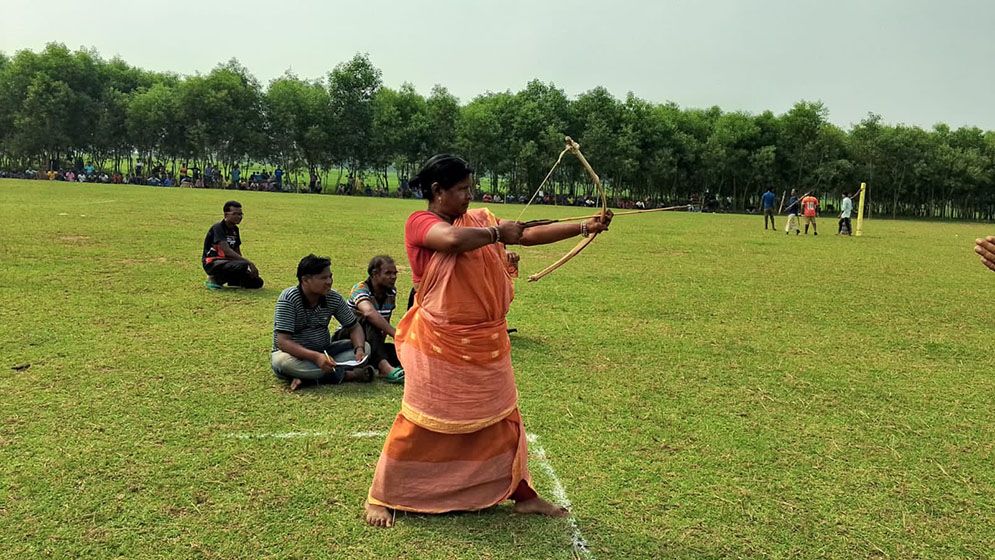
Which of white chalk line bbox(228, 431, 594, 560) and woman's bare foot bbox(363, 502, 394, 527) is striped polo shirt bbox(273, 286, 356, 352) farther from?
woman's bare foot bbox(363, 502, 394, 527)

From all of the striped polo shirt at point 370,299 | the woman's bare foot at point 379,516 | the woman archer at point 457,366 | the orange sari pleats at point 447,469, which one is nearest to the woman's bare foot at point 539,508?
the woman archer at point 457,366

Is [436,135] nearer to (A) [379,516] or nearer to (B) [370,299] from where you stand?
(B) [370,299]

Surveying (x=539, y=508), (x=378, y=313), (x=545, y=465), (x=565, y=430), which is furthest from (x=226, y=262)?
(x=539, y=508)

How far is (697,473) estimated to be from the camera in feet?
14.0

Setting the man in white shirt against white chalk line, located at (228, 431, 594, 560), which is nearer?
white chalk line, located at (228, 431, 594, 560)

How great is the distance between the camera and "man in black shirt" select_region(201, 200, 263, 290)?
984cm

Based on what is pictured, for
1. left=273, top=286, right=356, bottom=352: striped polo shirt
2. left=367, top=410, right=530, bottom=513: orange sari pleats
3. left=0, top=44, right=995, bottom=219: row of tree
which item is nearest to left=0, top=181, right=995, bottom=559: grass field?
left=367, top=410, right=530, bottom=513: orange sari pleats

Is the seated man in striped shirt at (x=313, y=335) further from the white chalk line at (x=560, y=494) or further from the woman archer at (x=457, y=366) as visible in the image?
the woman archer at (x=457, y=366)

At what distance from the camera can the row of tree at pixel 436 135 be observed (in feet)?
186

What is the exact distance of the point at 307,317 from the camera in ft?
18.9

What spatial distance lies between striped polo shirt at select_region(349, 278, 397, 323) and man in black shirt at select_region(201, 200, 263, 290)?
13.5 feet

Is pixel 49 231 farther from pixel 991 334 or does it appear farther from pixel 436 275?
pixel 991 334

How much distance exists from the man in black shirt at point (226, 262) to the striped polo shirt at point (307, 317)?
4.49m

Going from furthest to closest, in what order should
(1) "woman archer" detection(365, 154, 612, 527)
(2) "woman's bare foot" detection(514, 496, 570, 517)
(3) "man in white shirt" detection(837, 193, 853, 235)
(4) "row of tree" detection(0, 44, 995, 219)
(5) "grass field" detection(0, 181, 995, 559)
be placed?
1. (4) "row of tree" detection(0, 44, 995, 219)
2. (3) "man in white shirt" detection(837, 193, 853, 235)
3. (2) "woman's bare foot" detection(514, 496, 570, 517)
4. (5) "grass field" detection(0, 181, 995, 559)
5. (1) "woman archer" detection(365, 154, 612, 527)
